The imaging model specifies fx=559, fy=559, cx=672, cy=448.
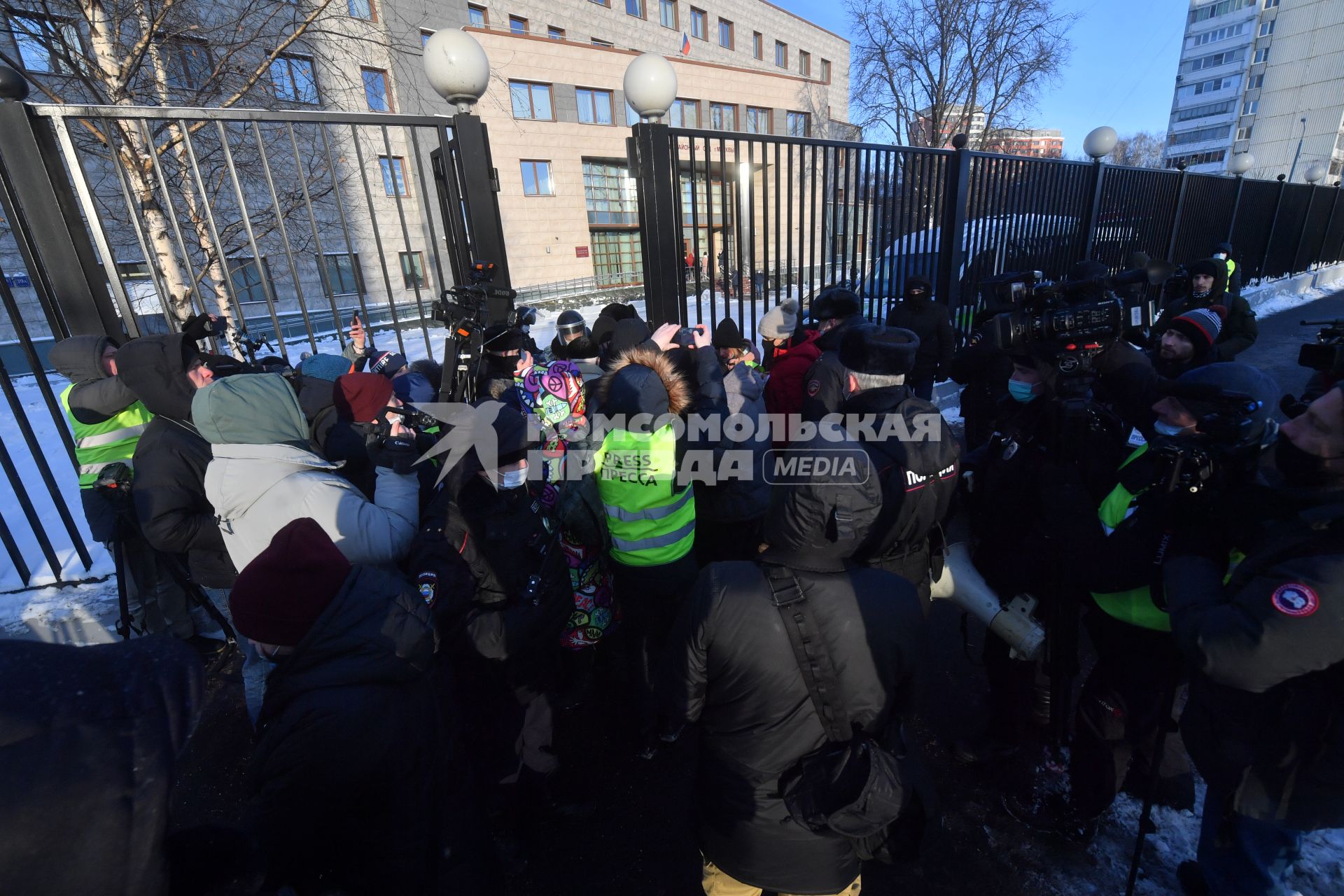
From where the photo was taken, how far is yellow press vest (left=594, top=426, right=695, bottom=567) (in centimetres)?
252

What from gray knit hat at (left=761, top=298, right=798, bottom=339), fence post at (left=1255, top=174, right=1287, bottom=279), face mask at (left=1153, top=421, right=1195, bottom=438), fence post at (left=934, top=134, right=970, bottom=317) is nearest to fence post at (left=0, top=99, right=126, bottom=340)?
gray knit hat at (left=761, top=298, right=798, bottom=339)

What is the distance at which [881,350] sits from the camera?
2494 millimetres

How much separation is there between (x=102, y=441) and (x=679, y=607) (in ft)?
10.7

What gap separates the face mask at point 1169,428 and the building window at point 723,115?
27.1 m

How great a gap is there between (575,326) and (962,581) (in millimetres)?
3662

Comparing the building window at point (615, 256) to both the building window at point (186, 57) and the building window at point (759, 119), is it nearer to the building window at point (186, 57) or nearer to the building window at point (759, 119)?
the building window at point (759, 119)

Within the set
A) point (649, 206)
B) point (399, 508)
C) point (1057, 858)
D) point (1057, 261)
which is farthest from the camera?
point (1057, 261)

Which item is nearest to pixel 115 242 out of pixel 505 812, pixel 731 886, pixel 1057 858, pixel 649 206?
pixel 649 206

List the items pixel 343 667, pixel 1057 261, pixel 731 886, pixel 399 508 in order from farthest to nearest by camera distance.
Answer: pixel 1057 261 → pixel 399 508 → pixel 731 886 → pixel 343 667

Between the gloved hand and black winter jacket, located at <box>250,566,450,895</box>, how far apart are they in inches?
34.5

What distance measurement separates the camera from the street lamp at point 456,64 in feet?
10.1

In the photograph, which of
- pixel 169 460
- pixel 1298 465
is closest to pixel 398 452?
pixel 169 460

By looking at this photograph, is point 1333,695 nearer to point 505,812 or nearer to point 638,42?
point 505,812

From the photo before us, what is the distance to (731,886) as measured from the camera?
1777 mm
